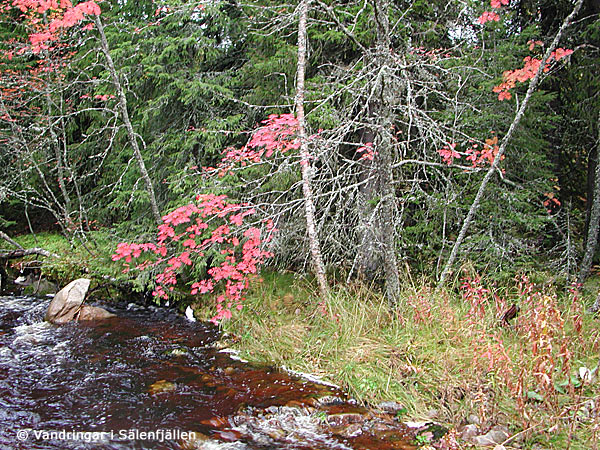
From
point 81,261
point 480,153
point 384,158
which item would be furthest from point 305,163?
point 81,261

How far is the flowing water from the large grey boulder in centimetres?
80

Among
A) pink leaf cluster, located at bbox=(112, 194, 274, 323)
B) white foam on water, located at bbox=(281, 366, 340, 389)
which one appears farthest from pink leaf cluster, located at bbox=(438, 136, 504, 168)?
white foam on water, located at bbox=(281, 366, 340, 389)

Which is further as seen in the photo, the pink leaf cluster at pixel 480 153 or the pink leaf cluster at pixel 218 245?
the pink leaf cluster at pixel 218 245

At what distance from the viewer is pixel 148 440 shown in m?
3.86

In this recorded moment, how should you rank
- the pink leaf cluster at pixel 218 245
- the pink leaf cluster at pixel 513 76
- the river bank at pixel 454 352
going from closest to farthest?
the river bank at pixel 454 352 < the pink leaf cluster at pixel 513 76 < the pink leaf cluster at pixel 218 245

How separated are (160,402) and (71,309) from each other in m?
3.95

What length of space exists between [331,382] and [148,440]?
6.60ft

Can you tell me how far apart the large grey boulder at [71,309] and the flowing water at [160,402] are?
0.80 metres

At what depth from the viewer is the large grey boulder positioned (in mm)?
7388

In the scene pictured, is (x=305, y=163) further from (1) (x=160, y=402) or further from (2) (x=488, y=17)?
(1) (x=160, y=402)

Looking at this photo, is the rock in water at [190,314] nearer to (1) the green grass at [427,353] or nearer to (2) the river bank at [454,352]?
(2) the river bank at [454,352]

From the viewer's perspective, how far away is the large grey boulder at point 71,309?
7388 millimetres
